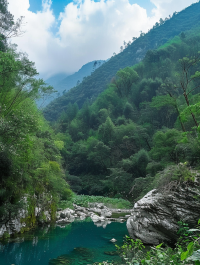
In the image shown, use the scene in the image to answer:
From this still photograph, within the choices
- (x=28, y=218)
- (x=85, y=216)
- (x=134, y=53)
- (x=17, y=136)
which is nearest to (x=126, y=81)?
(x=134, y=53)

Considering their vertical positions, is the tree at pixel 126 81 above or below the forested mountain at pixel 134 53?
below

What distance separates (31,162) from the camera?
1603 centimetres

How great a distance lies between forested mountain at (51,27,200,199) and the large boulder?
14.4 ft

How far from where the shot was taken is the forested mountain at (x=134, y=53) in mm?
77738

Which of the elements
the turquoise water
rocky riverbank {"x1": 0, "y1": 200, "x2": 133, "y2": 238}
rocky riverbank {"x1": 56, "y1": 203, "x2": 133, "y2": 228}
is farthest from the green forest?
the turquoise water

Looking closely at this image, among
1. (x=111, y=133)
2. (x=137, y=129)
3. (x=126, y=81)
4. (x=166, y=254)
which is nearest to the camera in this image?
(x=166, y=254)

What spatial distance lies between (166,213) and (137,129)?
2954 cm

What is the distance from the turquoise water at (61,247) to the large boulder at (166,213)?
1.74 metres

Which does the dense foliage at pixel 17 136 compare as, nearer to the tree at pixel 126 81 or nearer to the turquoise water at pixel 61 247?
the turquoise water at pixel 61 247

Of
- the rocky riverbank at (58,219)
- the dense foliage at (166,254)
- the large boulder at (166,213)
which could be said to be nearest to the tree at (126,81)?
the rocky riverbank at (58,219)

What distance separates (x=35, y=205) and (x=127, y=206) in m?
14.8

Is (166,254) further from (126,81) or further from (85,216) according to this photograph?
(126,81)

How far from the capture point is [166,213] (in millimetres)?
9266

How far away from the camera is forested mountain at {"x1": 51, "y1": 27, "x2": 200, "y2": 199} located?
69.7ft
